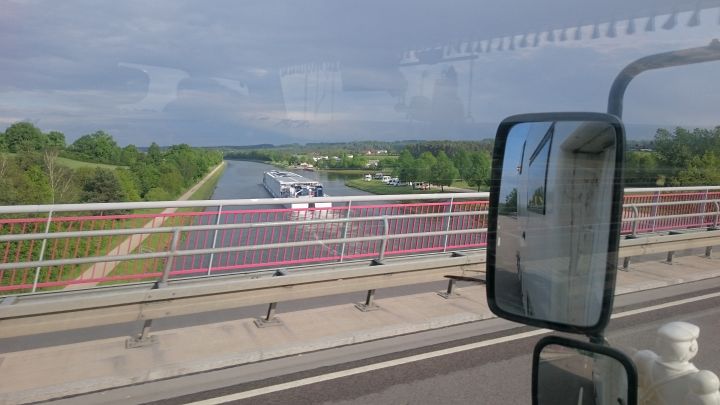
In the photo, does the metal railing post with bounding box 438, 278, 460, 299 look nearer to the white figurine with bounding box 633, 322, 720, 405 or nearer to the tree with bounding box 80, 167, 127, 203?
the tree with bounding box 80, 167, 127, 203

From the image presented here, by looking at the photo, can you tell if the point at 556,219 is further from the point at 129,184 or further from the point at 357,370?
the point at 129,184

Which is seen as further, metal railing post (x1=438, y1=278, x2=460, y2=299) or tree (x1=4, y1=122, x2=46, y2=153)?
tree (x1=4, y1=122, x2=46, y2=153)

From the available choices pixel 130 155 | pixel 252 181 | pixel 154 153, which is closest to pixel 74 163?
pixel 130 155

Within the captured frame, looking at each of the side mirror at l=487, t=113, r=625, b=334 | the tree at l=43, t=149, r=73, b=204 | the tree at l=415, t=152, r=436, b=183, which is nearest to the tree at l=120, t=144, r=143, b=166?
the tree at l=43, t=149, r=73, b=204

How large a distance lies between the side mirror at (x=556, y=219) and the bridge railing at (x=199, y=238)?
3965 mm

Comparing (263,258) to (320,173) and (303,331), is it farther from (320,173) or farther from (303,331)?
(320,173)

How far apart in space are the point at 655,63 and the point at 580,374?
929mm

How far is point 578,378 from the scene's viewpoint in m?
1.61

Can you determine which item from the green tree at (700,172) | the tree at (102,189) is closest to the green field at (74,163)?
the tree at (102,189)

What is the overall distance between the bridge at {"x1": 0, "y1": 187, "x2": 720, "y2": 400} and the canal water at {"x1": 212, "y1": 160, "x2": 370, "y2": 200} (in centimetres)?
90

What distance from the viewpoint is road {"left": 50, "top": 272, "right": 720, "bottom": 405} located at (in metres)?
4.79

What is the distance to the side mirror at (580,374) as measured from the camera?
4.66ft

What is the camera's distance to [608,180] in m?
1.52

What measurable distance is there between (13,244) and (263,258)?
10.1ft
